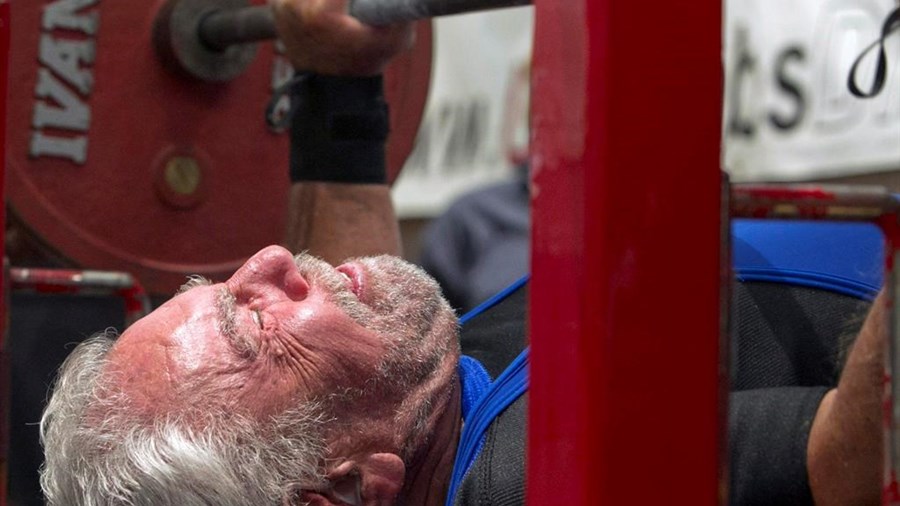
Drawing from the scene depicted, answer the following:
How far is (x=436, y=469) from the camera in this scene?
4.38 feet

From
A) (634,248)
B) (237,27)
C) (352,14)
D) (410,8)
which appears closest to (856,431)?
(634,248)

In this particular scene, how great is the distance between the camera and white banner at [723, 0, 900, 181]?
3.45 m

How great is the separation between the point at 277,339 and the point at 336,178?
1.73ft

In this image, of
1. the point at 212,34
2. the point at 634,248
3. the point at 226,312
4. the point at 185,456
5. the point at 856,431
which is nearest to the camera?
the point at 634,248

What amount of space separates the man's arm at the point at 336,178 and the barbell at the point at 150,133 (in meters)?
0.12

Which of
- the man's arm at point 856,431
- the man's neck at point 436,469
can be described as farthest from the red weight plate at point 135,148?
the man's arm at point 856,431

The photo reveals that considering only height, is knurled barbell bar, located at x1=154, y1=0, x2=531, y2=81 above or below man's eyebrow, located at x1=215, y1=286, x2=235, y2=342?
above

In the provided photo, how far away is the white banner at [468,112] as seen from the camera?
4418mm

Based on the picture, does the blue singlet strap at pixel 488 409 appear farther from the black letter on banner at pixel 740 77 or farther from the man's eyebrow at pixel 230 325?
the black letter on banner at pixel 740 77

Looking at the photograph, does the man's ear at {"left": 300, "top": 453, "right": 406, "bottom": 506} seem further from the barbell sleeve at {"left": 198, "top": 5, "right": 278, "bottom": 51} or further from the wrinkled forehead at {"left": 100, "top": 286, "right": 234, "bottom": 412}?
the barbell sleeve at {"left": 198, "top": 5, "right": 278, "bottom": 51}

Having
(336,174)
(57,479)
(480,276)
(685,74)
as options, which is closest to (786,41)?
(480,276)

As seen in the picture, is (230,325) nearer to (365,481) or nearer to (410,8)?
(365,481)

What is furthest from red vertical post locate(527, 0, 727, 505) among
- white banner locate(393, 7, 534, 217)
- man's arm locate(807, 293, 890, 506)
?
white banner locate(393, 7, 534, 217)

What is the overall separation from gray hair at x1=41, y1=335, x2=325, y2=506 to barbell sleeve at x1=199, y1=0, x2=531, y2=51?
1.50ft
